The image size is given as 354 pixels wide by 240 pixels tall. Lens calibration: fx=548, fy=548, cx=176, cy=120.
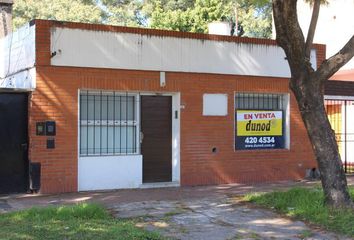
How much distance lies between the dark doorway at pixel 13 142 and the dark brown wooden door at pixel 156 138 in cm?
260

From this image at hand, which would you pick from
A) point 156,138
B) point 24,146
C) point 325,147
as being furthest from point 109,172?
point 325,147

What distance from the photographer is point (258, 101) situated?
44.7 ft

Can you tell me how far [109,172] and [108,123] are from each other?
1.07m

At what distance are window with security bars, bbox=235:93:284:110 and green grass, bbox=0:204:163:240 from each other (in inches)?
222

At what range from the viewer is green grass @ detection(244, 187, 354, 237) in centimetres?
795

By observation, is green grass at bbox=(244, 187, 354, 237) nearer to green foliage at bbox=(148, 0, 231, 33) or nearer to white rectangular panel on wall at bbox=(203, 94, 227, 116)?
white rectangular panel on wall at bbox=(203, 94, 227, 116)

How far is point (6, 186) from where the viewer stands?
11.0 m

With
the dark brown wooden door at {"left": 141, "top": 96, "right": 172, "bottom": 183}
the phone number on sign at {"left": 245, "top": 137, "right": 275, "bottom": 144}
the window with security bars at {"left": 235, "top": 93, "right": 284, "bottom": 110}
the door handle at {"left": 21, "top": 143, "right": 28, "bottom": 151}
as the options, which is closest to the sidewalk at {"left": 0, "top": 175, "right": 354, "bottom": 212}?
the dark brown wooden door at {"left": 141, "top": 96, "right": 172, "bottom": 183}

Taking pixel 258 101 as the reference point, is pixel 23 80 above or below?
above

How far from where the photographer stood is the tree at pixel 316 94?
855cm

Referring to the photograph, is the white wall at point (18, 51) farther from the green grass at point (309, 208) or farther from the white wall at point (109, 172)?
the green grass at point (309, 208)

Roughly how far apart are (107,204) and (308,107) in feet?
12.7

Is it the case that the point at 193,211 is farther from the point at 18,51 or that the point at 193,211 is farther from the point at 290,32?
the point at 18,51

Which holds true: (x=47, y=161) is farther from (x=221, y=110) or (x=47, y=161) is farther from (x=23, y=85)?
(x=221, y=110)
